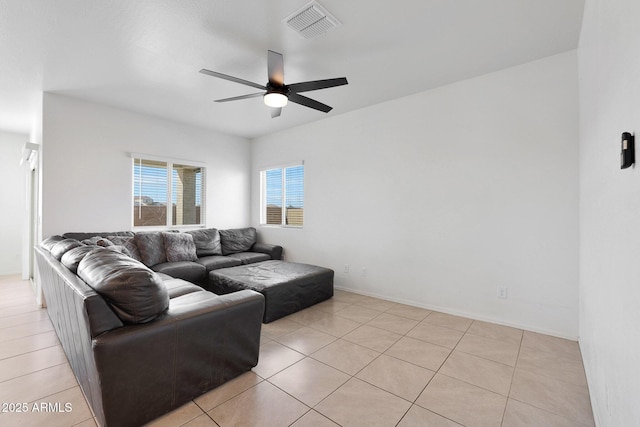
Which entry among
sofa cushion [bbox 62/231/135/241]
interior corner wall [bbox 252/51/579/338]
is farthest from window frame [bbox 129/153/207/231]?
interior corner wall [bbox 252/51/579/338]

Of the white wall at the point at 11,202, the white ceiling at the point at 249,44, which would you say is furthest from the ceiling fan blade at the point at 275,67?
the white wall at the point at 11,202

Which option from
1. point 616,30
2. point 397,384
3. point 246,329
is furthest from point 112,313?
point 616,30

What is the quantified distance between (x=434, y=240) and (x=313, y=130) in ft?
8.96

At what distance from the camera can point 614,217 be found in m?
1.26

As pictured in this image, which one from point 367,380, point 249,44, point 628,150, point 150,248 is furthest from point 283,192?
point 628,150

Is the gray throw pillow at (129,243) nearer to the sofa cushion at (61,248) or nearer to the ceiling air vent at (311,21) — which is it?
the sofa cushion at (61,248)

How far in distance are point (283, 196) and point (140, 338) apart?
4.11m

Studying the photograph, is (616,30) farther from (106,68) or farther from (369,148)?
(106,68)

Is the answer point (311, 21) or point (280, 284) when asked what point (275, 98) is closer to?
point (311, 21)

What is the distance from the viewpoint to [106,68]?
3.01 meters

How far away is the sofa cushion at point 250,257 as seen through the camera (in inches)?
184

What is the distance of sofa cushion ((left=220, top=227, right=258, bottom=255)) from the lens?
512 centimetres

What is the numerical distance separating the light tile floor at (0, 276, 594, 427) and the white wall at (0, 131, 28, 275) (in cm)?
316

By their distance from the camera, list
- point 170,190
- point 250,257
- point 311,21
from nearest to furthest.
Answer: point 311,21
point 250,257
point 170,190
